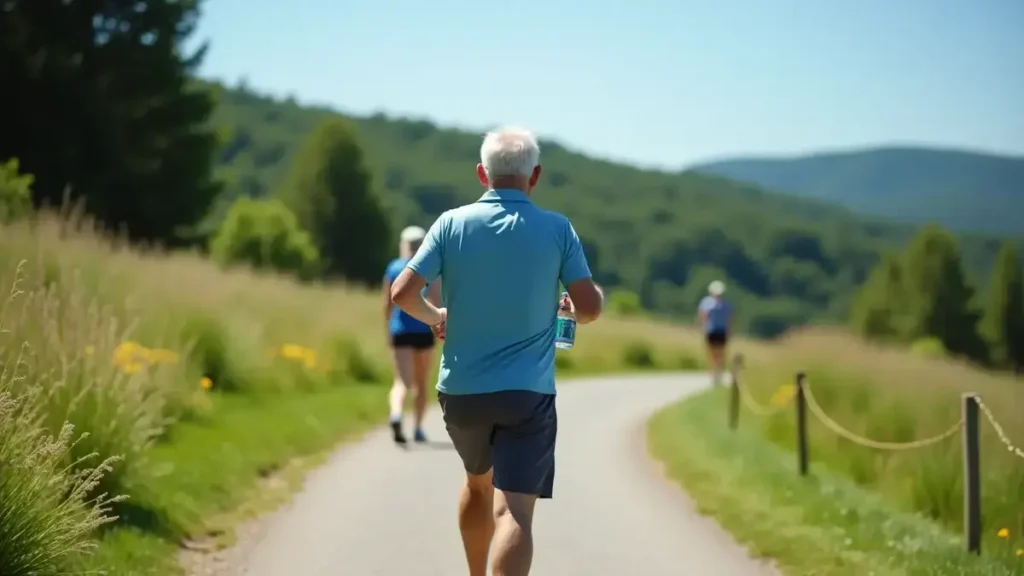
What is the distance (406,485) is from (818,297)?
566 feet

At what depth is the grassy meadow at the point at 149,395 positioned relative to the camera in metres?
5.51

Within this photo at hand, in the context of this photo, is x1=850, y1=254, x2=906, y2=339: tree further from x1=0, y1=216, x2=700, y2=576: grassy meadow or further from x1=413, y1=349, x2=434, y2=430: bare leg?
x1=413, y1=349, x2=434, y2=430: bare leg

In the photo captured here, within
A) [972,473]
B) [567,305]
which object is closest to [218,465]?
[567,305]

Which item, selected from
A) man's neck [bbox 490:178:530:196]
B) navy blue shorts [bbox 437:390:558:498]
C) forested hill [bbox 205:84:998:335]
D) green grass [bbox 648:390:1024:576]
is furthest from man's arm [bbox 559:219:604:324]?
forested hill [bbox 205:84:998:335]

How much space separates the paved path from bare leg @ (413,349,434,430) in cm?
47

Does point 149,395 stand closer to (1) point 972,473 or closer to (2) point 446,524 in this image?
(2) point 446,524

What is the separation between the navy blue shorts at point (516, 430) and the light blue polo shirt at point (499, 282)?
0.16 ft

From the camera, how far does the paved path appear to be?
7203mm

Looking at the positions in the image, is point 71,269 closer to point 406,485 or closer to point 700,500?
point 406,485

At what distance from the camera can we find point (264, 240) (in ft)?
175

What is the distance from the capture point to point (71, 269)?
37.6 ft

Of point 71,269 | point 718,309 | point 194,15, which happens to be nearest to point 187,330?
point 71,269

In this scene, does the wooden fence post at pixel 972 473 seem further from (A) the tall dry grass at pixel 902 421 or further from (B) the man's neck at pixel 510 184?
(B) the man's neck at pixel 510 184

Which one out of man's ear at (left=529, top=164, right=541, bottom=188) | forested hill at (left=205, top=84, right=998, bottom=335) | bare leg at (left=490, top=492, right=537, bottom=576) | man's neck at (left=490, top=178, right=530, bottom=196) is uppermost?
man's ear at (left=529, top=164, right=541, bottom=188)
